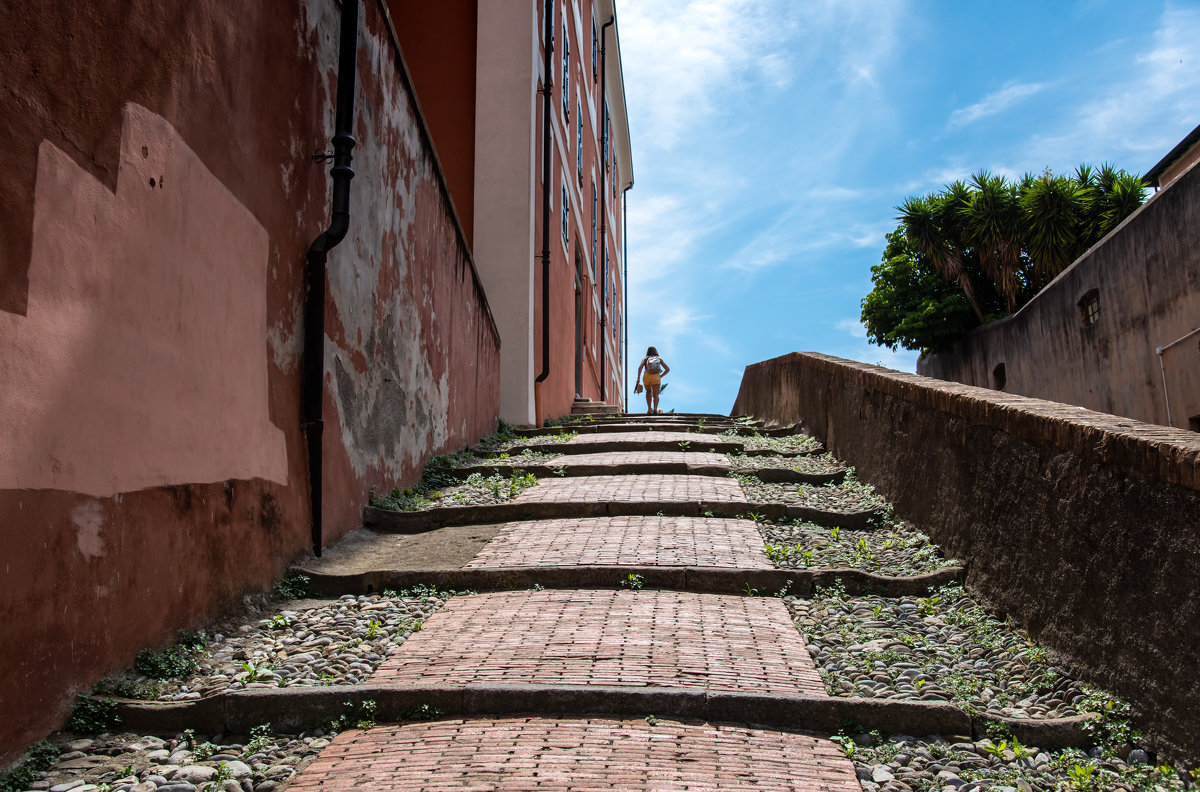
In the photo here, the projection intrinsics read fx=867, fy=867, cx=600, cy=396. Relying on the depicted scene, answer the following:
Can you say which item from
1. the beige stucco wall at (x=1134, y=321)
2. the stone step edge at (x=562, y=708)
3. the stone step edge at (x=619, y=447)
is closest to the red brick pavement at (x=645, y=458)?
the stone step edge at (x=619, y=447)

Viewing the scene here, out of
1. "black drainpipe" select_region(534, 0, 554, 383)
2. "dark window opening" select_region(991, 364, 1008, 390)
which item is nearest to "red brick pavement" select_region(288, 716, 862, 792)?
"black drainpipe" select_region(534, 0, 554, 383)

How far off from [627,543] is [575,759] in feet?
7.08

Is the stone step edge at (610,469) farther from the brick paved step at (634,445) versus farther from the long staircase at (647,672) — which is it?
the long staircase at (647,672)

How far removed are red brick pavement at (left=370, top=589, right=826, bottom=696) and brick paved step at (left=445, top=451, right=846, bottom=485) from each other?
101 inches

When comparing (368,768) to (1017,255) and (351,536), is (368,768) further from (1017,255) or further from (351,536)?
(1017,255)

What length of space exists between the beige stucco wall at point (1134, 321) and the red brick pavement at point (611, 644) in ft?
22.2

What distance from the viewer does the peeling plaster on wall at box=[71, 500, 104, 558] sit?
2.61 metres

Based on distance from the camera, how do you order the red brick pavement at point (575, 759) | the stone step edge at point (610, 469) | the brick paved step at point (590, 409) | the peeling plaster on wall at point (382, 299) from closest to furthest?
the red brick pavement at point (575, 759), the peeling plaster on wall at point (382, 299), the stone step edge at point (610, 469), the brick paved step at point (590, 409)

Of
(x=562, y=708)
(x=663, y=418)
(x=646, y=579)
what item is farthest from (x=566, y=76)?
(x=562, y=708)

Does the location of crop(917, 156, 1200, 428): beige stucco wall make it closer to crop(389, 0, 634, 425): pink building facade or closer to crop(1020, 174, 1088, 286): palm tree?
crop(1020, 174, 1088, 286): palm tree

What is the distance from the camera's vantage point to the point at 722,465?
265 inches

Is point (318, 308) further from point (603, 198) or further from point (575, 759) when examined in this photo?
point (603, 198)

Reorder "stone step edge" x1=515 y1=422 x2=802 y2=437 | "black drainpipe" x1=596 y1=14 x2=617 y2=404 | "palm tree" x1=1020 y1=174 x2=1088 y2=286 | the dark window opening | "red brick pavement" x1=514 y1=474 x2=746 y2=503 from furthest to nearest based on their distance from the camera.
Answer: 1. "black drainpipe" x1=596 y1=14 x2=617 y2=404
2. "palm tree" x1=1020 y1=174 x2=1088 y2=286
3. the dark window opening
4. "stone step edge" x1=515 y1=422 x2=802 y2=437
5. "red brick pavement" x1=514 y1=474 x2=746 y2=503

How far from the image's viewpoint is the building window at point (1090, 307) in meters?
10.3
